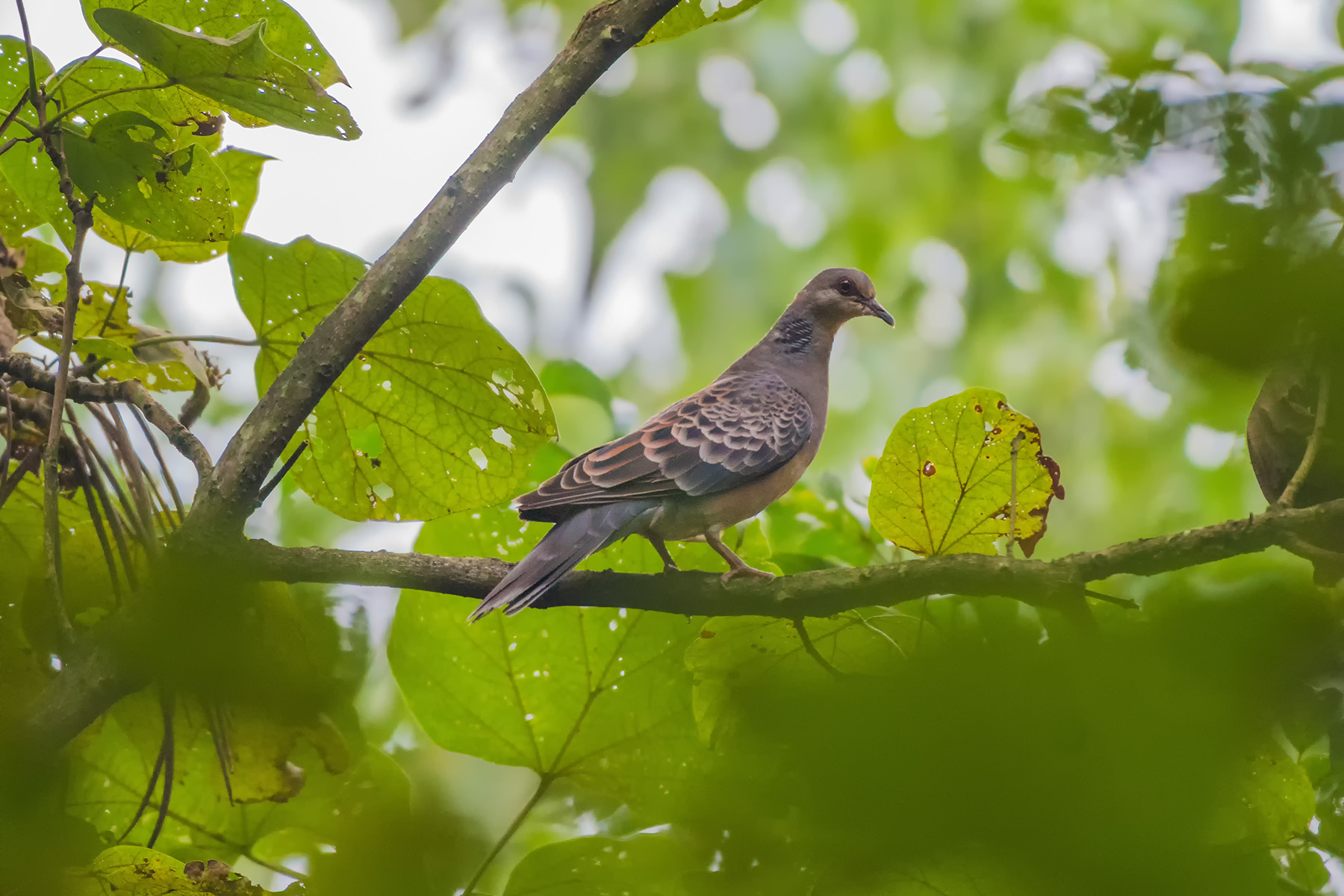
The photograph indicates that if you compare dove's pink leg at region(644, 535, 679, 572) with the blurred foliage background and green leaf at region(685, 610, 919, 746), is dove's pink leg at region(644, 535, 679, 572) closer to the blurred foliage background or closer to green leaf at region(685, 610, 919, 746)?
the blurred foliage background

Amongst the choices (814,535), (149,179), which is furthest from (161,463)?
(814,535)

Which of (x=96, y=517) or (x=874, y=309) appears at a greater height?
(x=874, y=309)

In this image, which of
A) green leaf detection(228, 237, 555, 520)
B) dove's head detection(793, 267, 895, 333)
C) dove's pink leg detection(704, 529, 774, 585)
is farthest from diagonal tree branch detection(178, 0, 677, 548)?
dove's head detection(793, 267, 895, 333)

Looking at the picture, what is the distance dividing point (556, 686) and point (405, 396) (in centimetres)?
66

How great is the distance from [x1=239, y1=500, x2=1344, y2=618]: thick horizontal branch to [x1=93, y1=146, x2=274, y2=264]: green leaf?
0.90m

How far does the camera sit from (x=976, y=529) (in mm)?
1837

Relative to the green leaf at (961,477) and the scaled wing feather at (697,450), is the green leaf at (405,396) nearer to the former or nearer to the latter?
the scaled wing feather at (697,450)

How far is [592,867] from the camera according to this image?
1400mm

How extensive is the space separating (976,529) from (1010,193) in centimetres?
813

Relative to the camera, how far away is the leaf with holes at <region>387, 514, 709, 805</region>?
1765mm

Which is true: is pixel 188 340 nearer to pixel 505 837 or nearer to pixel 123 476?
pixel 123 476

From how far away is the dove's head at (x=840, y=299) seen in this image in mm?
4367

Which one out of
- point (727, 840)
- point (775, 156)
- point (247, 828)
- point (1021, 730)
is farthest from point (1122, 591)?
point (775, 156)

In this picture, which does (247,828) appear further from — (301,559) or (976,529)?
(976,529)
